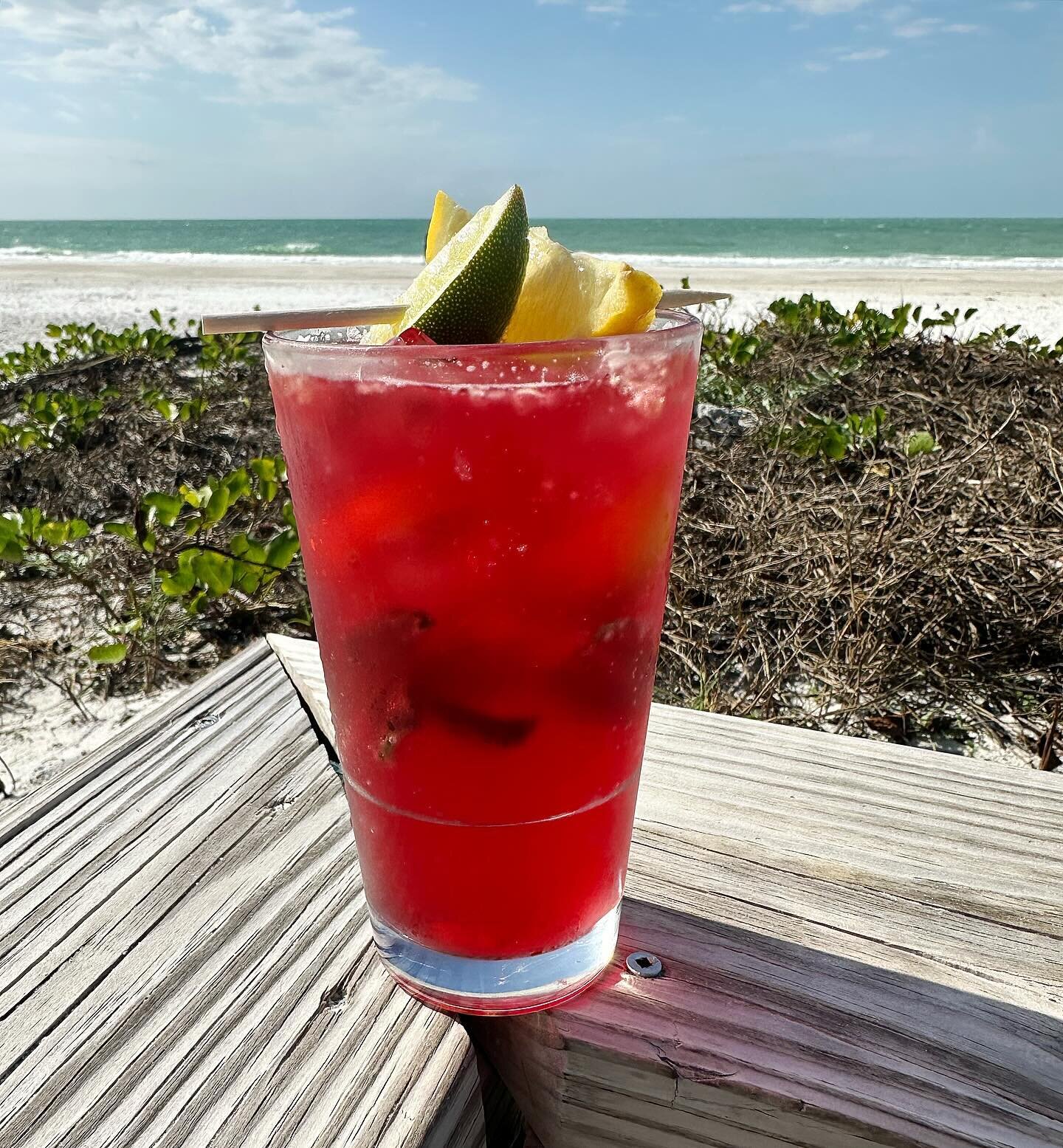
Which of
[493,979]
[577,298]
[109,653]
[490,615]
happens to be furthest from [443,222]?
[109,653]

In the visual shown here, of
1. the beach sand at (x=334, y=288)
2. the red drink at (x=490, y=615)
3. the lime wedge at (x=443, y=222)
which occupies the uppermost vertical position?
the lime wedge at (x=443, y=222)

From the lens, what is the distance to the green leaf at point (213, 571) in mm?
2100

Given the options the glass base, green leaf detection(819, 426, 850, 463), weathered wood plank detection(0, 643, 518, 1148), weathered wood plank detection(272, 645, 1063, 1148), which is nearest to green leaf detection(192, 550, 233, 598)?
weathered wood plank detection(0, 643, 518, 1148)

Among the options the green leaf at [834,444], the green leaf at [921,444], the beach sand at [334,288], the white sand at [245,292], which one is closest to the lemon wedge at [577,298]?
the white sand at [245,292]

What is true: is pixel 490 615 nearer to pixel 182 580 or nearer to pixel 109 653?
pixel 182 580

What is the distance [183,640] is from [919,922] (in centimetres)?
226

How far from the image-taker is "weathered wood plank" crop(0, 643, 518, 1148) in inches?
25.7

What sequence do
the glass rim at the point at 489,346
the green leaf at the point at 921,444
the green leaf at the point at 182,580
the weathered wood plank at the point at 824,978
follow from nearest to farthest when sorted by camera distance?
the glass rim at the point at 489,346 < the weathered wood plank at the point at 824,978 < the green leaf at the point at 182,580 < the green leaf at the point at 921,444

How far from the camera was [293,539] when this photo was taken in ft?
6.98

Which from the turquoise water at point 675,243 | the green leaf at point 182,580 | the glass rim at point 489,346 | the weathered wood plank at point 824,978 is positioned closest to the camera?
the glass rim at point 489,346

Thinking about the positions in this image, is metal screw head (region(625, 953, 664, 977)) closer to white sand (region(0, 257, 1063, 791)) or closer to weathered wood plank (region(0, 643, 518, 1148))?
weathered wood plank (region(0, 643, 518, 1148))

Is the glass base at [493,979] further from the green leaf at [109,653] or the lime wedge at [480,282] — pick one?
the green leaf at [109,653]

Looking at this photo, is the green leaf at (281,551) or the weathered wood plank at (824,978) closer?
the weathered wood plank at (824,978)

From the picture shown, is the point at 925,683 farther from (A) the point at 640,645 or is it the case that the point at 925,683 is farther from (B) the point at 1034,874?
(A) the point at 640,645
